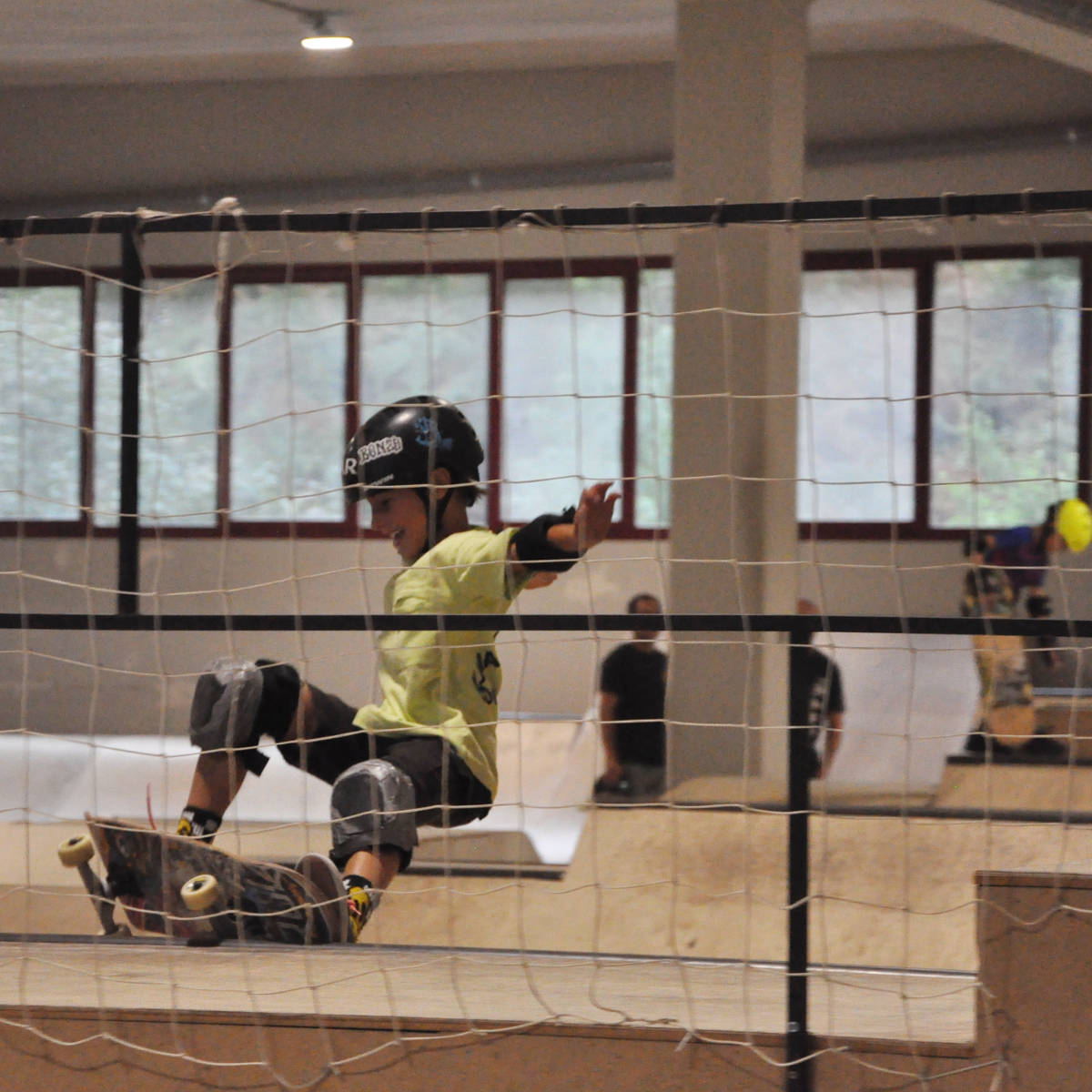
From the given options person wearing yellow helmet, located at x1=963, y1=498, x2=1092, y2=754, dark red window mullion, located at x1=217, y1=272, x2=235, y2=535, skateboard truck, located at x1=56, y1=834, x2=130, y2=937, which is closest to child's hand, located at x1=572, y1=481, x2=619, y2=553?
skateboard truck, located at x1=56, y1=834, x2=130, y2=937

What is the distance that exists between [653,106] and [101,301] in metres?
3.70

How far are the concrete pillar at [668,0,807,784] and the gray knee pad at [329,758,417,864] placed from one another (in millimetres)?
3545

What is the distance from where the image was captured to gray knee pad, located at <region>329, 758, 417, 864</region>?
234cm

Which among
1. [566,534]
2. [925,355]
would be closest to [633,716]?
[925,355]

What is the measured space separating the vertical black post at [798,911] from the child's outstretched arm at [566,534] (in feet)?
1.19

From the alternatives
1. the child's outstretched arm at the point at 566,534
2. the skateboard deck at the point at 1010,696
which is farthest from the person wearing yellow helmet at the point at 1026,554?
the child's outstretched arm at the point at 566,534

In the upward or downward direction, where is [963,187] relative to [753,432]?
upward

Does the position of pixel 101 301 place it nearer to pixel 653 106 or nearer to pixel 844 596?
pixel 653 106

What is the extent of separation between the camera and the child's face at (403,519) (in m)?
2.71

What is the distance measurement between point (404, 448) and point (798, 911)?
47.0 inches

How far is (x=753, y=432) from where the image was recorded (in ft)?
20.4

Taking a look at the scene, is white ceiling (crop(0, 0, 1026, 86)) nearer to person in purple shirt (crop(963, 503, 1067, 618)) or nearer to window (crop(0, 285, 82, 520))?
window (crop(0, 285, 82, 520))

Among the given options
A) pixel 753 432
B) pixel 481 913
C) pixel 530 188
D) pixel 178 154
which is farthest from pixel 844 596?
pixel 178 154

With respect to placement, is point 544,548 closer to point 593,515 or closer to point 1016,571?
point 593,515
